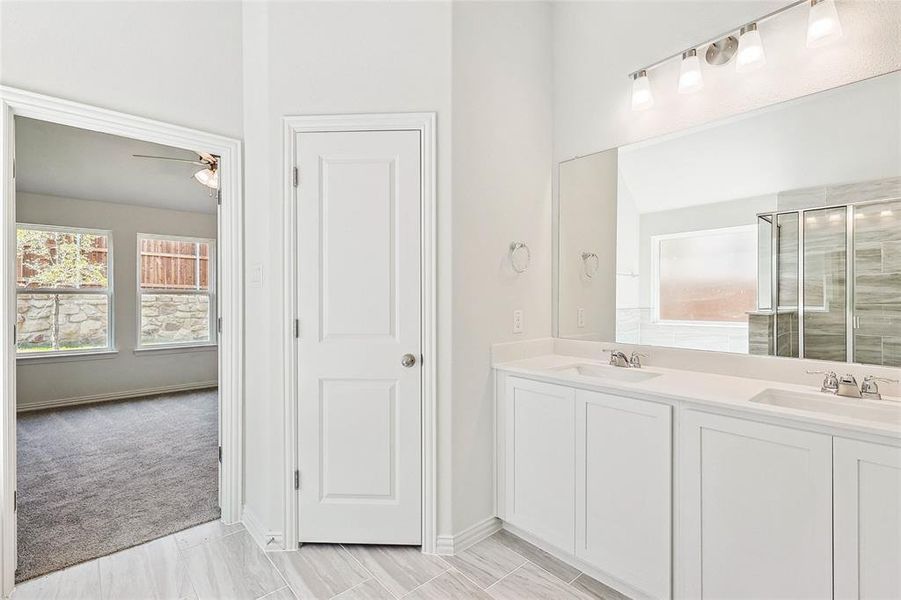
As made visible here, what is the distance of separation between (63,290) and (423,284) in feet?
17.8

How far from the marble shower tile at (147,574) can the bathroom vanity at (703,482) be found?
1521 millimetres

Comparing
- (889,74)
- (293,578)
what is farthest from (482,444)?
(889,74)

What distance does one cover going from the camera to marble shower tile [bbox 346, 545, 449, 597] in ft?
6.33

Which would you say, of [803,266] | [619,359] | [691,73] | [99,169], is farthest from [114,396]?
[803,266]

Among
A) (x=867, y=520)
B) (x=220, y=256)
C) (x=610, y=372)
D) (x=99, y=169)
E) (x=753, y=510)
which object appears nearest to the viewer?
(x=867, y=520)

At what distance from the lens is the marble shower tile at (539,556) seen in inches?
78.3

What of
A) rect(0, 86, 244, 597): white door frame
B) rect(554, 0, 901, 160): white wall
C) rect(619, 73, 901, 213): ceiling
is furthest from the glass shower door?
rect(0, 86, 244, 597): white door frame

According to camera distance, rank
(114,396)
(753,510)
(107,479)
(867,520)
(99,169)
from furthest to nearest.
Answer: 1. (114,396)
2. (99,169)
3. (107,479)
4. (753,510)
5. (867,520)

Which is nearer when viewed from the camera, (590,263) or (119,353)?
(590,263)

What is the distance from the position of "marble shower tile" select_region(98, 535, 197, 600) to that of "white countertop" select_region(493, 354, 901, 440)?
1.75 m

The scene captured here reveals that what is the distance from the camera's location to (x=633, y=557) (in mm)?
1767

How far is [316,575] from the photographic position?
1976 millimetres

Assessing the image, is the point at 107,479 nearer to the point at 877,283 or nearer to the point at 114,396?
the point at 114,396

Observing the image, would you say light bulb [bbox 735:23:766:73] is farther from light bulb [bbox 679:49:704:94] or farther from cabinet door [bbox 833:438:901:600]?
cabinet door [bbox 833:438:901:600]
